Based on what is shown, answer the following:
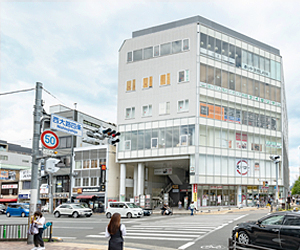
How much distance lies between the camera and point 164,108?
47438 mm

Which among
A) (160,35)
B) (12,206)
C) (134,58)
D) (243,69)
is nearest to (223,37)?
(243,69)

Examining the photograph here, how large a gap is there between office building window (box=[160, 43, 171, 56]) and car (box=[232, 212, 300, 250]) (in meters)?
38.2

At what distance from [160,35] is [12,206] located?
95.9 ft

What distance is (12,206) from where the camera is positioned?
42875mm

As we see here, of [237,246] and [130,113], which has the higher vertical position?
[130,113]

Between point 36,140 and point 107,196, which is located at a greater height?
point 36,140

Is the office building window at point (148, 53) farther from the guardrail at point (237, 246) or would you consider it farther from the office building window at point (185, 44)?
the guardrail at point (237, 246)

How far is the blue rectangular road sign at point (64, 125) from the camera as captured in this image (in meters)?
15.2

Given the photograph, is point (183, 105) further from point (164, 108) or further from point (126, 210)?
point (126, 210)

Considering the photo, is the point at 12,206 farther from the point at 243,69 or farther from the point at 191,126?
the point at 243,69

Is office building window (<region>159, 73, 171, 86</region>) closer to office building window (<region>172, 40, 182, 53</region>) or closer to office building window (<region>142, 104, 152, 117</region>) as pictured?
office building window (<region>172, 40, 182, 53</region>)

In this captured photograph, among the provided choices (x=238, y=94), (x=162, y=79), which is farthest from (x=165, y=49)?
(x=238, y=94)

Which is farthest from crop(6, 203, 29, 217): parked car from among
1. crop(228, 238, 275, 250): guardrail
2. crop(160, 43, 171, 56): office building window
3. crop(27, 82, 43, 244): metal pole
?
crop(228, 238, 275, 250): guardrail

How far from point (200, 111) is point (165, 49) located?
1021 cm
